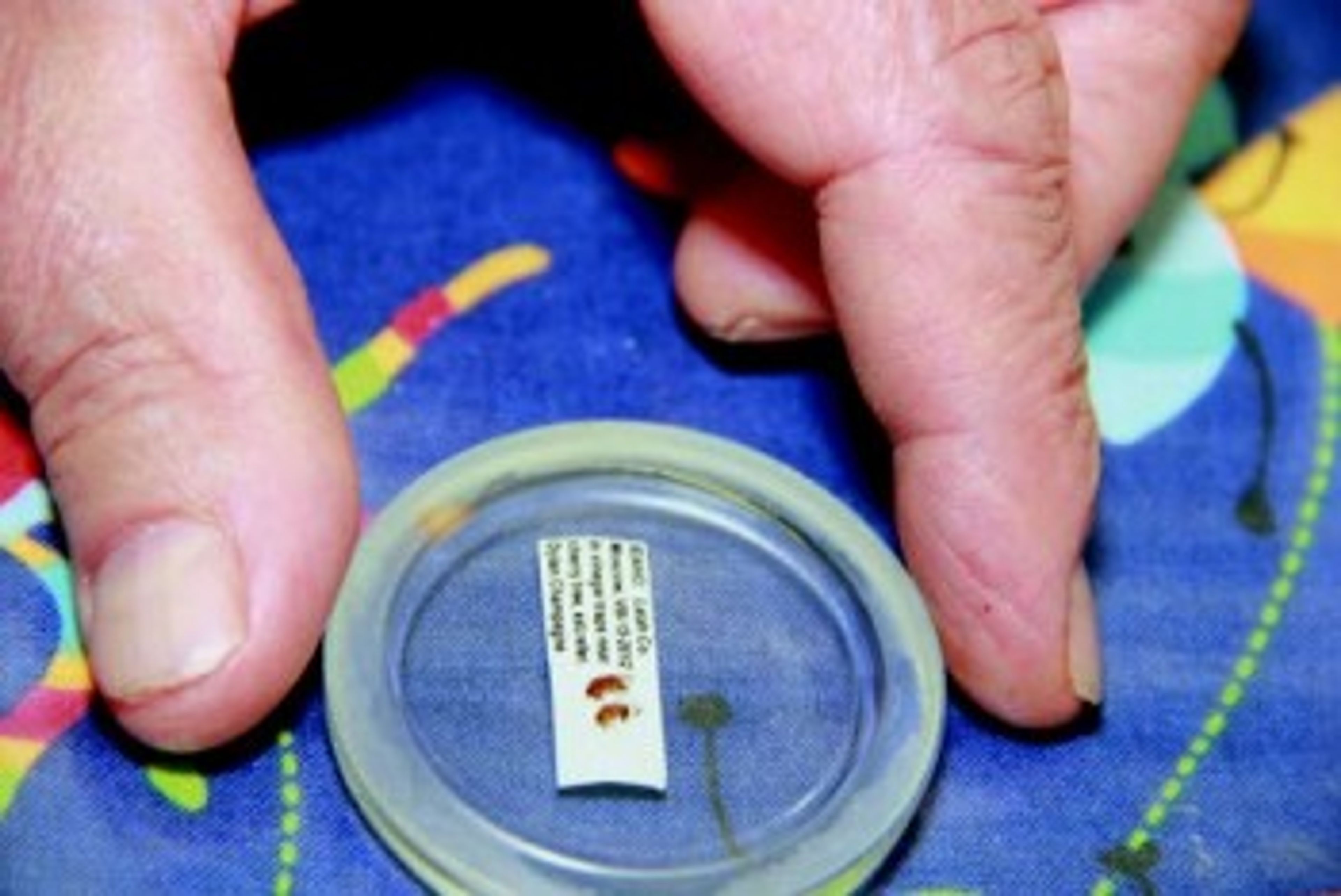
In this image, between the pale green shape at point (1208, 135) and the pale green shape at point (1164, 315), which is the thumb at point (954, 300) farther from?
the pale green shape at point (1208, 135)

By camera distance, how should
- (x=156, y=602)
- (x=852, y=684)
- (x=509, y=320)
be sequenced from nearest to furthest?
(x=156, y=602)
(x=852, y=684)
(x=509, y=320)

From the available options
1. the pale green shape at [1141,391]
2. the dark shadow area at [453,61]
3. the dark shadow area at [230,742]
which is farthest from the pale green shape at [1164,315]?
the dark shadow area at [230,742]

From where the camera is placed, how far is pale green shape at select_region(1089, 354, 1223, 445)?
3.25 feet

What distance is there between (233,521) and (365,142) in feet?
1.13

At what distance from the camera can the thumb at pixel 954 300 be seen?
842 mm

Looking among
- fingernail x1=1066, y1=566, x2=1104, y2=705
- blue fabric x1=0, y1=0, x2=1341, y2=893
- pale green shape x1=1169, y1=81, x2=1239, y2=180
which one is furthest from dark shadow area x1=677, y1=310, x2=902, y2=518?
pale green shape x1=1169, y1=81, x2=1239, y2=180

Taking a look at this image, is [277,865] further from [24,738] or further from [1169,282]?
[1169,282]

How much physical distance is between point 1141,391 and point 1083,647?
191 millimetres

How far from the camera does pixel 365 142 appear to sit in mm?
1039

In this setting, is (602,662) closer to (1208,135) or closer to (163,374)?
(163,374)

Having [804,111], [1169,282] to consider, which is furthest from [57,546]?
[1169,282]

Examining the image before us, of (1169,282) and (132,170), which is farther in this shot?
(1169,282)

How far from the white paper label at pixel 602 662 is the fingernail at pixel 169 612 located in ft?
0.44

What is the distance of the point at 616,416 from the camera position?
3.11ft
